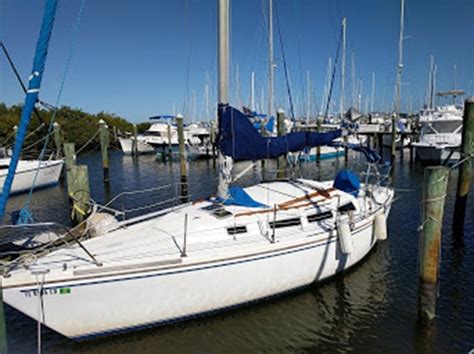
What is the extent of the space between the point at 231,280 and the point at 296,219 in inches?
88.6

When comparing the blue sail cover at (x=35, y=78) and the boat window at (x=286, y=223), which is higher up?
the blue sail cover at (x=35, y=78)

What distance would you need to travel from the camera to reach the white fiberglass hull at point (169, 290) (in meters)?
6.07

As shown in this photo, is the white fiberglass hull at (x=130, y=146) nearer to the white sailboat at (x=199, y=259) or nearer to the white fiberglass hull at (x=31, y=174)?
the white fiberglass hull at (x=31, y=174)

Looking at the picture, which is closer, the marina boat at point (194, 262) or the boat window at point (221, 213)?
the marina boat at point (194, 262)

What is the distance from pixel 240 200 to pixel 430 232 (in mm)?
4084

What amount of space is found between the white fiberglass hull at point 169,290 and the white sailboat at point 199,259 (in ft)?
0.06

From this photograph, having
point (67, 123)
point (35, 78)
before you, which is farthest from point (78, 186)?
point (67, 123)

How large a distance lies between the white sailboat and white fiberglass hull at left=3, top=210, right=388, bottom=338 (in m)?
0.02

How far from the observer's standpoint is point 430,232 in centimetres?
681

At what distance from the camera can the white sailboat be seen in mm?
6145

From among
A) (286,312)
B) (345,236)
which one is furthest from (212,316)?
(345,236)

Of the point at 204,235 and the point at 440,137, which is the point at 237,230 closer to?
the point at 204,235

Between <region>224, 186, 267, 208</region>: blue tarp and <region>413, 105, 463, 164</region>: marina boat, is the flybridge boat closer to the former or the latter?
<region>413, 105, 463, 164</region>: marina boat

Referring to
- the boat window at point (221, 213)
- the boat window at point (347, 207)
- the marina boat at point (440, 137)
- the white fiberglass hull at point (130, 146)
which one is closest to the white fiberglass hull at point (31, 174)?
the boat window at point (221, 213)
